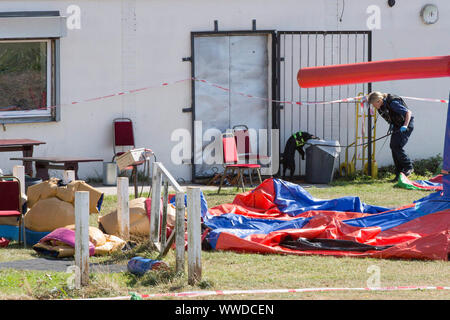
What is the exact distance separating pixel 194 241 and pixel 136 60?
326 inches

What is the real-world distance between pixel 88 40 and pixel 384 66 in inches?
349

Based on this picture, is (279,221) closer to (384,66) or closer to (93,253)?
(93,253)

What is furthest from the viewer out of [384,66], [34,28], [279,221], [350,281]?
[34,28]

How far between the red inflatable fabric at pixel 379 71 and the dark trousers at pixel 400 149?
7617 mm

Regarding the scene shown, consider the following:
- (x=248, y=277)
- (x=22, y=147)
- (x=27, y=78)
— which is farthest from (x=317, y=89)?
(x=248, y=277)

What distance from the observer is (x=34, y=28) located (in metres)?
13.3

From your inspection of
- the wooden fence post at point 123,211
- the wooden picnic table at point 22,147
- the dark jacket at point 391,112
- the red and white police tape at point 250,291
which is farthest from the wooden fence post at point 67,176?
the dark jacket at point 391,112

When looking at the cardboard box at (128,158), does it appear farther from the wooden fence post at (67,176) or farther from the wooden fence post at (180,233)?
the wooden fence post at (180,233)

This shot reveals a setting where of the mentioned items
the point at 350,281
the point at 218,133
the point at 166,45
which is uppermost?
the point at 166,45

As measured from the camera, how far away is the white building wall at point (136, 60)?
1366 cm

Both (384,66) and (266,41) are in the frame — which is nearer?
(384,66)

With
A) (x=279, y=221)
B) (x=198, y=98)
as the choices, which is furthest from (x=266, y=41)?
(x=279, y=221)

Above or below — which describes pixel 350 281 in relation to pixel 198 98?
below

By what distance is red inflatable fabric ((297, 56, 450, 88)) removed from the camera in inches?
218
